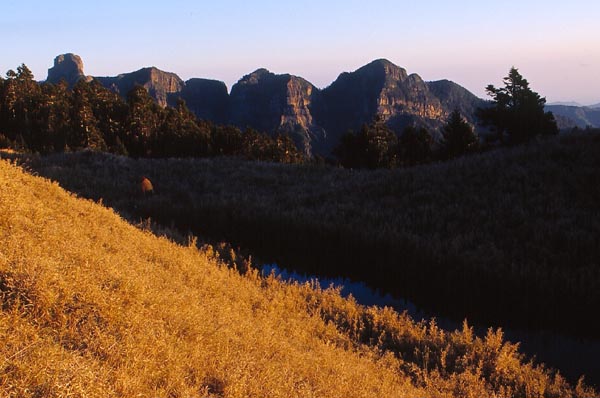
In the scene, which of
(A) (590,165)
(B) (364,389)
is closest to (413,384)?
(B) (364,389)

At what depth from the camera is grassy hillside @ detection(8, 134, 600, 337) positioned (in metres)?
11.1

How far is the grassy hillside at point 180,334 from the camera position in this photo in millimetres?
4008

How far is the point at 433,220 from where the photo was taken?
16.5m

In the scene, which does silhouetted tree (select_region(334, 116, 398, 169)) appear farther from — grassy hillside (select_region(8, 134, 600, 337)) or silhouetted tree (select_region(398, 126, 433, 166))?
grassy hillside (select_region(8, 134, 600, 337))

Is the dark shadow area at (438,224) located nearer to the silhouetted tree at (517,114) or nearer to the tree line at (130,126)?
the silhouetted tree at (517,114)

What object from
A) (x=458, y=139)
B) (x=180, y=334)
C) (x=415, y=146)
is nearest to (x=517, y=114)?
(x=458, y=139)

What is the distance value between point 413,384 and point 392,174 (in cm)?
1832

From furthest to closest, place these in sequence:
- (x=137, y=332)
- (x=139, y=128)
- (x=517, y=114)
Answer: (x=139, y=128) → (x=517, y=114) → (x=137, y=332)

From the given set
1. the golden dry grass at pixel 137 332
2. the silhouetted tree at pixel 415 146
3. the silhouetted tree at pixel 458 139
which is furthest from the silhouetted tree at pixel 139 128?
the golden dry grass at pixel 137 332

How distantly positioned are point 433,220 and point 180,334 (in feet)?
42.7

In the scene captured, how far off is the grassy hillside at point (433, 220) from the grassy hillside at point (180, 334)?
9.17 ft

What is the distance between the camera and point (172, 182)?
25266 millimetres

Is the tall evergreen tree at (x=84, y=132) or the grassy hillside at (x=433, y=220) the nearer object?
the grassy hillside at (x=433, y=220)

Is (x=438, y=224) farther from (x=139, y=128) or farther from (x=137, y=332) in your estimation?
(x=139, y=128)
